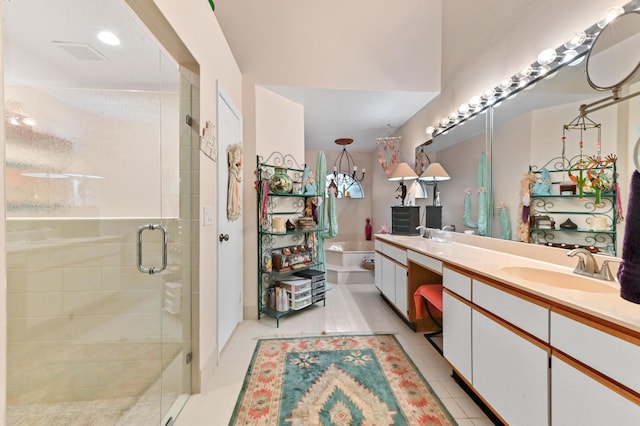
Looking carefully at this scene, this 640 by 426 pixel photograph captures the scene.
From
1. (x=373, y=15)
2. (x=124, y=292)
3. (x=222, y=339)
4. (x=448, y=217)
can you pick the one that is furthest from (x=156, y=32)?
(x=448, y=217)

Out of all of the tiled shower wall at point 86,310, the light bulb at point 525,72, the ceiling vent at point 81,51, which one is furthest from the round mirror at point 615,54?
the ceiling vent at point 81,51

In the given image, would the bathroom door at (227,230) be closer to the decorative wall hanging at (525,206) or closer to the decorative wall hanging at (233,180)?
the decorative wall hanging at (233,180)

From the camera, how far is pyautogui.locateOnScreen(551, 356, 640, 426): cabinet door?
746 mm

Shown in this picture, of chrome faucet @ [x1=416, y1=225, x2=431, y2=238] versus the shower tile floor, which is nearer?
the shower tile floor

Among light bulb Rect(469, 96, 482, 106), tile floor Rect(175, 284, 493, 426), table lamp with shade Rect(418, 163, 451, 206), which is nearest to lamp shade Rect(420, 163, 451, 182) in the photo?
table lamp with shade Rect(418, 163, 451, 206)

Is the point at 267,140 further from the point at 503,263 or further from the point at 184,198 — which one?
the point at 503,263

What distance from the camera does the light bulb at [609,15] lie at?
125cm

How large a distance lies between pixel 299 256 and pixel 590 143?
2.47 meters

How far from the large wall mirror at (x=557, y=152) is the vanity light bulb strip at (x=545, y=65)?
0.04 metres

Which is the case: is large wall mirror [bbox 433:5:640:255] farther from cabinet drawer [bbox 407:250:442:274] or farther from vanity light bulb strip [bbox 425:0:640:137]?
cabinet drawer [bbox 407:250:442:274]

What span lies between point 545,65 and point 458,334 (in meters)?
1.86

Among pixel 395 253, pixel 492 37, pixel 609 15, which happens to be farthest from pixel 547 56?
pixel 395 253

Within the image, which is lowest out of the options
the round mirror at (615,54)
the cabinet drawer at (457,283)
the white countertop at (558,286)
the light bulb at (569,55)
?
the cabinet drawer at (457,283)

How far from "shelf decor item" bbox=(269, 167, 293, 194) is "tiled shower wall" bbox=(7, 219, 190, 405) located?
1.19 meters
